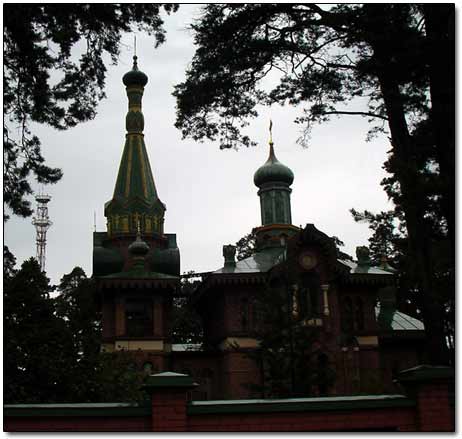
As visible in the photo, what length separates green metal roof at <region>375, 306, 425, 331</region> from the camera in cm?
3466

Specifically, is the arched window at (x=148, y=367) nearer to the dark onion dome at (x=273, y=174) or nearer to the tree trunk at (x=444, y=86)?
the dark onion dome at (x=273, y=174)

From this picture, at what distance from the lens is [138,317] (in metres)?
32.6

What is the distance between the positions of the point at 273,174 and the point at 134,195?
769 centimetres

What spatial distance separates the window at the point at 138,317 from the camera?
32.3 m

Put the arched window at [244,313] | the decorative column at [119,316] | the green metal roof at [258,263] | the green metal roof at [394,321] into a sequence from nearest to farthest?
the decorative column at [119,316]
the arched window at [244,313]
the green metal roof at [258,263]
the green metal roof at [394,321]

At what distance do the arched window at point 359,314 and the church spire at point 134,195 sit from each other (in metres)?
12.7

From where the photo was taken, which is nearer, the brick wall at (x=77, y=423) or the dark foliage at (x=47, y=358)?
the brick wall at (x=77, y=423)

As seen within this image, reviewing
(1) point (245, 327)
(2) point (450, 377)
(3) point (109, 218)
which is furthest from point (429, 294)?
(3) point (109, 218)

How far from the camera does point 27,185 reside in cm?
1298

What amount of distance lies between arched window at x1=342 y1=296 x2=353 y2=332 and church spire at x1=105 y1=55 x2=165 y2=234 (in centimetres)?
1237

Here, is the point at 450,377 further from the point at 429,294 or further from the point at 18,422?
the point at 18,422

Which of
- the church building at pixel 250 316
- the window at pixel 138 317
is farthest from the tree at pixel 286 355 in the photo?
the window at pixel 138 317

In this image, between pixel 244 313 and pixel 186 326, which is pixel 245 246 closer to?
pixel 186 326

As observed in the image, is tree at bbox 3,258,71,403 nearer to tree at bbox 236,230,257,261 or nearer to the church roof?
the church roof
